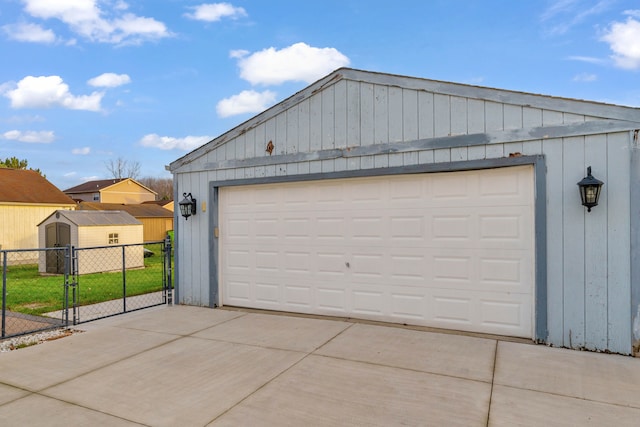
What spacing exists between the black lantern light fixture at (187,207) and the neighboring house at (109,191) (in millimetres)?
34288

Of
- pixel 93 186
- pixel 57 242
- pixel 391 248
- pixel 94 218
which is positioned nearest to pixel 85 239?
pixel 94 218

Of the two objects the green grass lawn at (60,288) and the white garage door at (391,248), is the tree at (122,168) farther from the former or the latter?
the white garage door at (391,248)

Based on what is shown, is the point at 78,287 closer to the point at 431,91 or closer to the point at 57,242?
the point at 57,242

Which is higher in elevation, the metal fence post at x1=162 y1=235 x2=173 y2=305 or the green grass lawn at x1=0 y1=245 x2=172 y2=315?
the metal fence post at x1=162 y1=235 x2=173 y2=305

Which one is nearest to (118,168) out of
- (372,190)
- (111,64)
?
(111,64)

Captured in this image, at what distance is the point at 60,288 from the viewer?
28.6 feet

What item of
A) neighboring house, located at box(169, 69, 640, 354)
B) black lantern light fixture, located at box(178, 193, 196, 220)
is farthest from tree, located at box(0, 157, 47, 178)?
neighboring house, located at box(169, 69, 640, 354)

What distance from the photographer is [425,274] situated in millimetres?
5023

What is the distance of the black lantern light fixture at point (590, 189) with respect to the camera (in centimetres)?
394

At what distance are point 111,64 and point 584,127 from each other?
14.6 m

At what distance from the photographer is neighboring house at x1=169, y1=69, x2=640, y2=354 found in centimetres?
409

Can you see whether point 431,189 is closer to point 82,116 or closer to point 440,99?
point 440,99

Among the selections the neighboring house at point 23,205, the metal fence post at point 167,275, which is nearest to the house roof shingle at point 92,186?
the neighboring house at point 23,205

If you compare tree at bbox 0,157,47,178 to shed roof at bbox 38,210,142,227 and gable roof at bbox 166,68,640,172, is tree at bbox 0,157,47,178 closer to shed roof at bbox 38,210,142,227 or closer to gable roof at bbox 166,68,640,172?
shed roof at bbox 38,210,142,227
